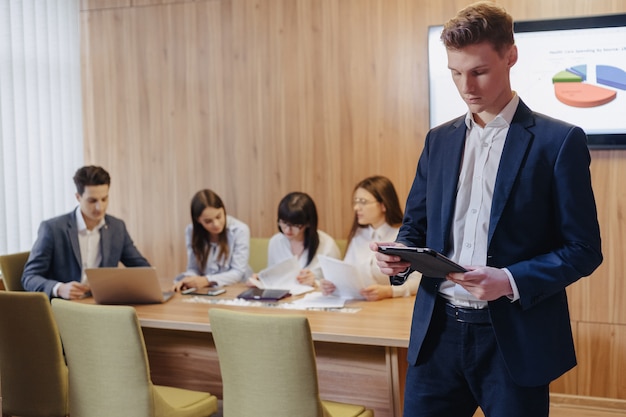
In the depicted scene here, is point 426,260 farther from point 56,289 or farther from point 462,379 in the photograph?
point 56,289

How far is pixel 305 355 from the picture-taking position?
2.53 m

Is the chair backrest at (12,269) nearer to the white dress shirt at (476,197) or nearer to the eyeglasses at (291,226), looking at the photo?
the eyeglasses at (291,226)

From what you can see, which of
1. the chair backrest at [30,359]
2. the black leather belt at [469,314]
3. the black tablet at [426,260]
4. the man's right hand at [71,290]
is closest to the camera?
the black tablet at [426,260]

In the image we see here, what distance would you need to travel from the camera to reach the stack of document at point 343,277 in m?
3.38

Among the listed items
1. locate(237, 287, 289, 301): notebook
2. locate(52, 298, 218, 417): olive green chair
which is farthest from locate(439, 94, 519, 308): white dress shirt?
locate(237, 287, 289, 301): notebook

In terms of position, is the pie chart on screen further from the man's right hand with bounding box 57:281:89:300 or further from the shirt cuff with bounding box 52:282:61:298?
the shirt cuff with bounding box 52:282:61:298

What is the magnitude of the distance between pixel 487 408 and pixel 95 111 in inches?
172

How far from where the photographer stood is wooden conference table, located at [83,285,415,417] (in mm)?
2979

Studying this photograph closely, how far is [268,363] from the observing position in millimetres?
2570

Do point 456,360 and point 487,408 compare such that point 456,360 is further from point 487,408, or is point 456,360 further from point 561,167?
point 561,167

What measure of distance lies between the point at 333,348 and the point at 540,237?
157 cm

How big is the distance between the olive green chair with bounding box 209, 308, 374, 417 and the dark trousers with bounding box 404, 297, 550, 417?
0.67 m

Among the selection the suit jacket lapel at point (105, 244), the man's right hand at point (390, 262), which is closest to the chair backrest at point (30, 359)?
the suit jacket lapel at point (105, 244)

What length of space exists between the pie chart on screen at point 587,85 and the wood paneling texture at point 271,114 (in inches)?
12.1
